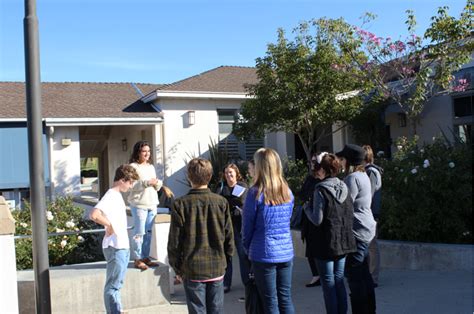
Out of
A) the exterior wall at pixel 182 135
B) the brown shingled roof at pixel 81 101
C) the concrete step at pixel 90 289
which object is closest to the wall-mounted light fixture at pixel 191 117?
the exterior wall at pixel 182 135

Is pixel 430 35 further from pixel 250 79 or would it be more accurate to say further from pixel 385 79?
pixel 250 79

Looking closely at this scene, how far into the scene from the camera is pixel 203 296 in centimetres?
417

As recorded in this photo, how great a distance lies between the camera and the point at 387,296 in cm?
601

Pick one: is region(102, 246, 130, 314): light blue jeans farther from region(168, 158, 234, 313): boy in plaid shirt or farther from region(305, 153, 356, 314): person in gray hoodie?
region(305, 153, 356, 314): person in gray hoodie

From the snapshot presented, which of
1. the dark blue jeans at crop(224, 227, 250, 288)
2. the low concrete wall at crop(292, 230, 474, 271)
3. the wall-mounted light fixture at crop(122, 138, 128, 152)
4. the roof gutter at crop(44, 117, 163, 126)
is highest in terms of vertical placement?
the roof gutter at crop(44, 117, 163, 126)

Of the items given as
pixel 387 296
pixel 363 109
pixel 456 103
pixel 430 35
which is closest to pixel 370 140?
pixel 363 109

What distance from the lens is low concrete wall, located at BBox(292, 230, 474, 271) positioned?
701 centimetres

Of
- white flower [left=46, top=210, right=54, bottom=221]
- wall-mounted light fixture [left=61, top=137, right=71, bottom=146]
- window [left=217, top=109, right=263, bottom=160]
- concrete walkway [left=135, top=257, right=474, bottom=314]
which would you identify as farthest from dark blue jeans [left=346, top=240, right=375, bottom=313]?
window [left=217, top=109, right=263, bottom=160]

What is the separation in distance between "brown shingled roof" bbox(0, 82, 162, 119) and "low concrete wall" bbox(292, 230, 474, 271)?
29.4 ft

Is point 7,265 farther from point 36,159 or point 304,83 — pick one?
point 304,83

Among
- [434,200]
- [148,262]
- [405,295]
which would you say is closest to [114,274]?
[148,262]

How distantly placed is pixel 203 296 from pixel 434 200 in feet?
15.3

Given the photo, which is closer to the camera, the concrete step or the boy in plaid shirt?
the boy in plaid shirt

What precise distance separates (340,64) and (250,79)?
17.7 ft
